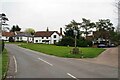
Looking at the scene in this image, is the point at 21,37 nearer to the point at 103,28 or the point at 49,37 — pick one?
the point at 49,37

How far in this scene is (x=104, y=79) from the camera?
52.4ft

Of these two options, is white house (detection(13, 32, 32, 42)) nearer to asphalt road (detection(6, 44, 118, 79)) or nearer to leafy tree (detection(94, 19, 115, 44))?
leafy tree (detection(94, 19, 115, 44))

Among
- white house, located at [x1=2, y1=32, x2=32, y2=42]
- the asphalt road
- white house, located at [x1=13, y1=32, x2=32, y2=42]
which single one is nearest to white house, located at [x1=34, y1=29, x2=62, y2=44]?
white house, located at [x1=2, y1=32, x2=32, y2=42]

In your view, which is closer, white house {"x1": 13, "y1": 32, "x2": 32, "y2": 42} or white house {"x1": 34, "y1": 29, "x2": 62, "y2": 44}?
white house {"x1": 34, "y1": 29, "x2": 62, "y2": 44}

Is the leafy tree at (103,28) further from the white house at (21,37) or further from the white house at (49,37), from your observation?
the white house at (21,37)

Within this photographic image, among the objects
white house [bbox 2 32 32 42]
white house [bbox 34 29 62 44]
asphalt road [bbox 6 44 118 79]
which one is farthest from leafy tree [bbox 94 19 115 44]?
asphalt road [bbox 6 44 118 79]

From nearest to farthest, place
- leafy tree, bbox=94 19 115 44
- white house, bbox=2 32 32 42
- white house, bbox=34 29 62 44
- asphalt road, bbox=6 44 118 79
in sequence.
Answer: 1. asphalt road, bbox=6 44 118 79
2. leafy tree, bbox=94 19 115 44
3. white house, bbox=34 29 62 44
4. white house, bbox=2 32 32 42

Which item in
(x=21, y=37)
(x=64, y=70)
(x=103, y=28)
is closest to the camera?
(x=64, y=70)

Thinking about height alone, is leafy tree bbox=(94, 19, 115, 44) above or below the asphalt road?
above

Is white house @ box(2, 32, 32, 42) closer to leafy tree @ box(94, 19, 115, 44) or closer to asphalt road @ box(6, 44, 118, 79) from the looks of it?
leafy tree @ box(94, 19, 115, 44)

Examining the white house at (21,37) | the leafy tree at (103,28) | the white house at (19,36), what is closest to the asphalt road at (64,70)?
the leafy tree at (103,28)

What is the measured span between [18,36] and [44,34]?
1793 centimetres

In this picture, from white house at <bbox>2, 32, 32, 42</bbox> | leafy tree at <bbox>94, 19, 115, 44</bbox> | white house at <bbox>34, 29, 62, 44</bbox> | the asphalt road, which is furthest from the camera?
white house at <bbox>2, 32, 32, 42</bbox>

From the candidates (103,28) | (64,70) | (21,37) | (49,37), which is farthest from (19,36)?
(64,70)
